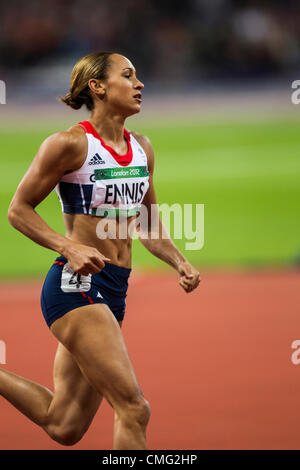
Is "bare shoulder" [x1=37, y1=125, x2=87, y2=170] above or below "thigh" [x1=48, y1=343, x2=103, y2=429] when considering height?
above

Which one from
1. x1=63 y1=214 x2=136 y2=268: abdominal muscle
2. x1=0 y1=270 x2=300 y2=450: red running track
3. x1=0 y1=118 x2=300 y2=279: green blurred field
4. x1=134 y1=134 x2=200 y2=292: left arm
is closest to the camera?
x1=63 y1=214 x2=136 y2=268: abdominal muscle

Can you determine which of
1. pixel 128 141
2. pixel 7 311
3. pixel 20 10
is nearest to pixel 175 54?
pixel 20 10

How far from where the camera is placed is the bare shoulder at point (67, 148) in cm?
441

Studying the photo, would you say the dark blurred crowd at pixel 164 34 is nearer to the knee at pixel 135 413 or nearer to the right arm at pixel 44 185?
the right arm at pixel 44 185

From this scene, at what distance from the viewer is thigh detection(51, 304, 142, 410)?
4199 mm

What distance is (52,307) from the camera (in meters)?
4.52

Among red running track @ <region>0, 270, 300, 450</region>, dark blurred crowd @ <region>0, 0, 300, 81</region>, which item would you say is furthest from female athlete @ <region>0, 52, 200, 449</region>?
dark blurred crowd @ <region>0, 0, 300, 81</region>

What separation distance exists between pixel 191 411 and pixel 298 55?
19119mm

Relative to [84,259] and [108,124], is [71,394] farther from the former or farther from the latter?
[108,124]

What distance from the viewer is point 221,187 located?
2038cm

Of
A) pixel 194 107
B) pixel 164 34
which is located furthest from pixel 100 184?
pixel 164 34

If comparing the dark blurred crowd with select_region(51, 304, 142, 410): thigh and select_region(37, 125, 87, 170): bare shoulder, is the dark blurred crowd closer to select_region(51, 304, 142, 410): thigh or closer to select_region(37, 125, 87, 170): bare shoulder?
select_region(37, 125, 87, 170): bare shoulder

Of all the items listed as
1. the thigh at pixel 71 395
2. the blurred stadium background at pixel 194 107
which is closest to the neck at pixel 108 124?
the thigh at pixel 71 395

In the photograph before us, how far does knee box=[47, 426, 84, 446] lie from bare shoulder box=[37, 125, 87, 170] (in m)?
1.44
